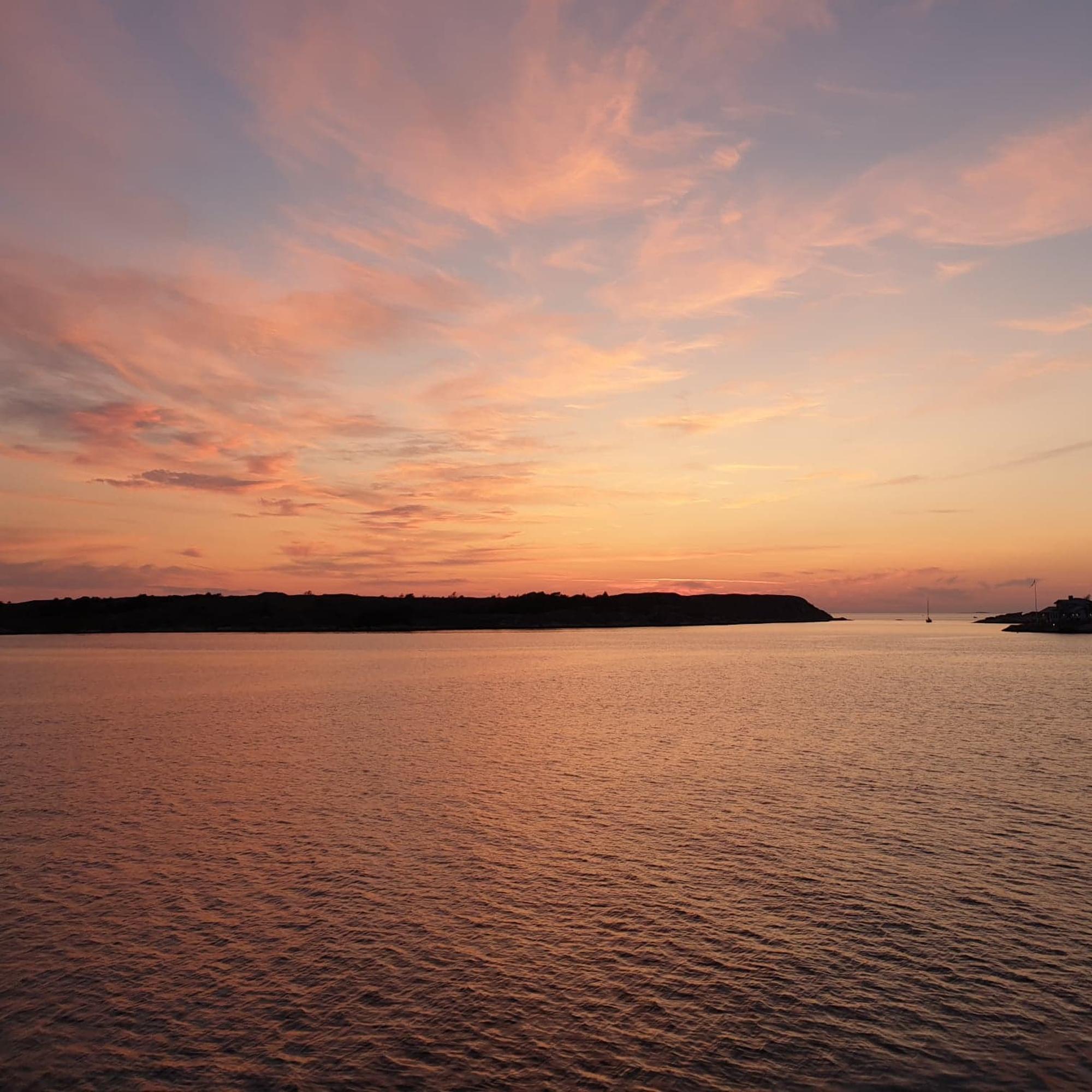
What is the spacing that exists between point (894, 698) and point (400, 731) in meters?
52.4

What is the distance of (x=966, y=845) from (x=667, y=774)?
1719cm

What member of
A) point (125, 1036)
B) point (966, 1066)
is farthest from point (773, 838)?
point (125, 1036)

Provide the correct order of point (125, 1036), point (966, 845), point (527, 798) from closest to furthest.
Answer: point (125, 1036)
point (966, 845)
point (527, 798)

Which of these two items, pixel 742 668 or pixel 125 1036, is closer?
pixel 125 1036

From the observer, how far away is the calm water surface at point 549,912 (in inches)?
649

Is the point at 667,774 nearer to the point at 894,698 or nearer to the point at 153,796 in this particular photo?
the point at 153,796

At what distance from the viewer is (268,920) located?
23625 millimetres

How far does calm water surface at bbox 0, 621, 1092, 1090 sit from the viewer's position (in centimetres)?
1648

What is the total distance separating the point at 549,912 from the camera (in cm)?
2431

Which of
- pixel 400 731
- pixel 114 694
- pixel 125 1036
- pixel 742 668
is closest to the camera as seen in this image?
pixel 125 1036

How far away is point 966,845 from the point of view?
99.2 feet

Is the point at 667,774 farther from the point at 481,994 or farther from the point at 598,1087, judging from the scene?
the point at 598,1087

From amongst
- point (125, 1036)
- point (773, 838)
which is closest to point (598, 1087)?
point (125, 1036)

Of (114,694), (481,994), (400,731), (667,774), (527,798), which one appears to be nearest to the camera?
(481,994)
